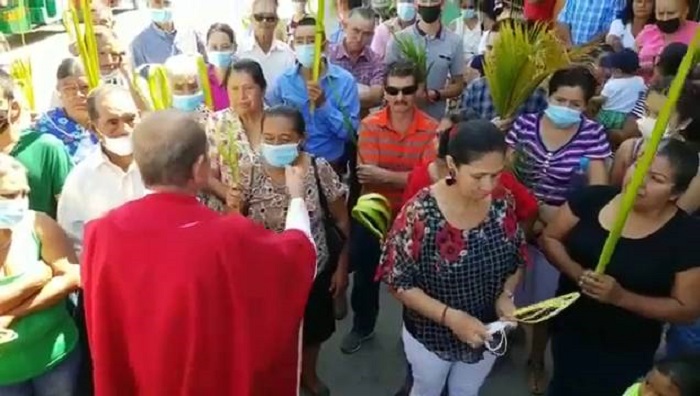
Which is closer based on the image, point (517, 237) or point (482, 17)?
point (517, 237)

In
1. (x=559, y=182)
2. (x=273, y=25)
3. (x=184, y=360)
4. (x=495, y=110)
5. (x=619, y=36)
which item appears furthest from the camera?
(x=619, y=36)

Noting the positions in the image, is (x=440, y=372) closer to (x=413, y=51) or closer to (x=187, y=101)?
(x=187, y=101)

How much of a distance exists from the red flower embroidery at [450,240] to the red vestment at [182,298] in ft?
1.97

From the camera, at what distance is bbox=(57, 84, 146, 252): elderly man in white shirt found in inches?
108

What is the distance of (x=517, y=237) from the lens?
2602 mm

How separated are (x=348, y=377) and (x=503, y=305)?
1.38 m

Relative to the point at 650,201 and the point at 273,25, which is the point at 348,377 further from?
the point at 273,25

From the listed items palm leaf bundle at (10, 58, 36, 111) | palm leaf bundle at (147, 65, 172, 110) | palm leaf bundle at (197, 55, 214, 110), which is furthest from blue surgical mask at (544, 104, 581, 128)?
palm leaf bundle at (10, 58, 36, 111)

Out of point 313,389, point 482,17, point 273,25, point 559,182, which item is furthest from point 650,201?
point 482,17

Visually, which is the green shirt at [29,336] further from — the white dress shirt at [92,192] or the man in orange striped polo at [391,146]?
the man in orange striped polo at [391,146]

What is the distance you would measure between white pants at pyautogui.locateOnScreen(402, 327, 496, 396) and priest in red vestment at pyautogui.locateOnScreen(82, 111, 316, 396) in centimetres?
78

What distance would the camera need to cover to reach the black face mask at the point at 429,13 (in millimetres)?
4938

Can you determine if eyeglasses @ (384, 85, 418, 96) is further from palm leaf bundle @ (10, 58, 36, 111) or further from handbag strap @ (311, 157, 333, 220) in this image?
palm leaf bundle @ (10, 58, 36, 111)

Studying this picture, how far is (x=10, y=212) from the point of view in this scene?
2.21m
